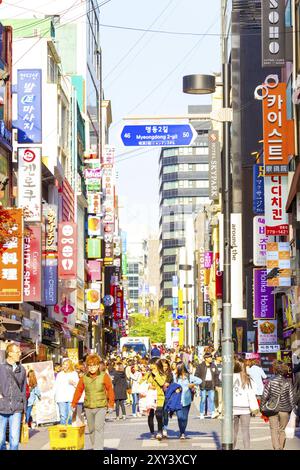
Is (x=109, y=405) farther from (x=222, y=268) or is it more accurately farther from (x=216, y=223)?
(x=216, y=223)

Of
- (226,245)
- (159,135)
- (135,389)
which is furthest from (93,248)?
(226,245)

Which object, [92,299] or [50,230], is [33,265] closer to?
[50,230]

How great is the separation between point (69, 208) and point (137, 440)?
59214mm

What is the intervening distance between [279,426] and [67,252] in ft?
161

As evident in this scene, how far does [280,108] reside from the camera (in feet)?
140

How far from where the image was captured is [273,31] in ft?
139

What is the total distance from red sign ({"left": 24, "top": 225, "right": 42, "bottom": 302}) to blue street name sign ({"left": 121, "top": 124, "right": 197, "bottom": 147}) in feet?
96.1

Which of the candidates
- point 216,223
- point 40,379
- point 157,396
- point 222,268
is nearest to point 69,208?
point 216,223

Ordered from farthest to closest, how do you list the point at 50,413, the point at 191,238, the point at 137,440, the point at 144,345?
the point at 191,238
the point at 144,345
the point at 50,413
the point at 137,440

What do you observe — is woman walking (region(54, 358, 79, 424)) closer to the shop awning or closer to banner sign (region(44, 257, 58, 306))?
the shop awning

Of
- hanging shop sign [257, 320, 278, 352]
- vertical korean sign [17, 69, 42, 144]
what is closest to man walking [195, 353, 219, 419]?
hanging shop sign [257, 320, 278, 352]

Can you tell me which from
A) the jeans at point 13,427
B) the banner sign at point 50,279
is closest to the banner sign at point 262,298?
the banner sign at point 50,279

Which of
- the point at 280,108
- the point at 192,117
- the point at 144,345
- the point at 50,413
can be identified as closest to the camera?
the point at 192,117

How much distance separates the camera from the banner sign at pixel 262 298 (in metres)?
51.6
